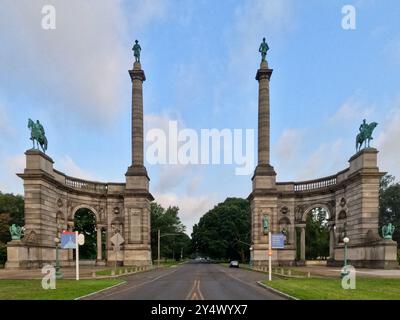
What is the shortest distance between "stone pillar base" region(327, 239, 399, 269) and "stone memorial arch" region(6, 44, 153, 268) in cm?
2939

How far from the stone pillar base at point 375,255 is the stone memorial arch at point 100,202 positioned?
2939cm

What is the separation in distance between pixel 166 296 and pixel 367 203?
35024mm

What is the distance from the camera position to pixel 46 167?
2105 inches

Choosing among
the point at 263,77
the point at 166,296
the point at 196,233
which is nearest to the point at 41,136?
the point at 263,77

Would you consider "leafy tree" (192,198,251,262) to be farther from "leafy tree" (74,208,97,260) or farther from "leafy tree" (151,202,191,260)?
"leafy tree" (74,208,97,260)

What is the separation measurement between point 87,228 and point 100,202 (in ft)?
86.6

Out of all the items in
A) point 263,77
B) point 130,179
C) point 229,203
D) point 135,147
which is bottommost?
point 229,203

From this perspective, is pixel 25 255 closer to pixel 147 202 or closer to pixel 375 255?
pixel 147 202

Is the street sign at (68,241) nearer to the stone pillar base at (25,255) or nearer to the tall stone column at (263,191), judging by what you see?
the stone pillar base at (25,255)

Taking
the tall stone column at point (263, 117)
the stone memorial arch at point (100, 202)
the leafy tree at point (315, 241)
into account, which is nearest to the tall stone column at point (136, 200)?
the stone memorial arch at point (100, 202)

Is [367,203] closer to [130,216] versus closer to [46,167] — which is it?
[130,216]

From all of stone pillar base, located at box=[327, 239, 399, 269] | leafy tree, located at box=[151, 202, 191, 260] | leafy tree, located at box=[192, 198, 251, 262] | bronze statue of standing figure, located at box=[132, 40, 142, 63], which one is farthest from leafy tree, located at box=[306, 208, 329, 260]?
bronze statue of standing figure, located at box=[132, 40, 142, 63]

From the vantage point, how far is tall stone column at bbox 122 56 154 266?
Result: 62.6m
